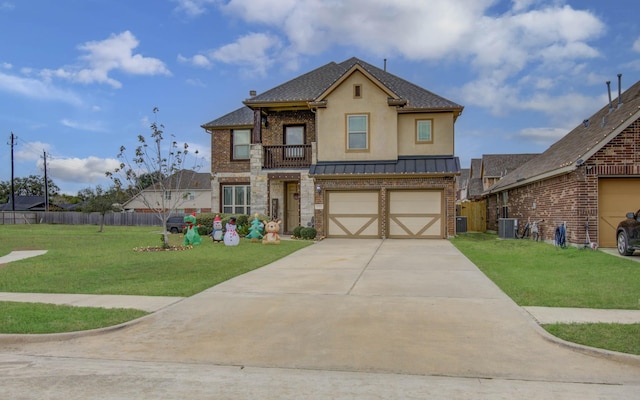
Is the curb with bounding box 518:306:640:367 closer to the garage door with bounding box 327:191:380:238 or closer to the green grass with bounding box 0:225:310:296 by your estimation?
the green grass with bounding box 0:225:310:296

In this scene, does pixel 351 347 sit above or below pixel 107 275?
below

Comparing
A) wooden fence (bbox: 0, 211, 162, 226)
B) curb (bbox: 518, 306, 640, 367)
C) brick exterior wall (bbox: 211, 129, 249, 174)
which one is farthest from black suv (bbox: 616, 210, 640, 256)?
wooden fence (bbox: 0, 211, 162, 226)

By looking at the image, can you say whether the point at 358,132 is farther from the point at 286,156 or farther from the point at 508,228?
the point at 508,228

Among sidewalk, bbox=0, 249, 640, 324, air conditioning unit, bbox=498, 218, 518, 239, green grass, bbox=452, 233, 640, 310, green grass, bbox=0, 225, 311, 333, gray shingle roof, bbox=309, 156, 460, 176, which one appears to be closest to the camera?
sidewalk, bbox=0, 249, 640, 324

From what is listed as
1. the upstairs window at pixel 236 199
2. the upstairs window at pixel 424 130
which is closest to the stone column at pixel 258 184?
the upstairs window at pixel 236 199

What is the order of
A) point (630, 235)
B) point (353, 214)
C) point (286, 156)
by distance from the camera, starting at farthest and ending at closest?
point (286, 156), point (353, 214), point (630, 235)

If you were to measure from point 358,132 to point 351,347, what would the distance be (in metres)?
17.8

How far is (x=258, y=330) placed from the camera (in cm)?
700

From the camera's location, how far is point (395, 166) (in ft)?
74.2

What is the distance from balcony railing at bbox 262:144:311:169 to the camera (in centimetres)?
2452

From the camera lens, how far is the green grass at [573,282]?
6.45 m

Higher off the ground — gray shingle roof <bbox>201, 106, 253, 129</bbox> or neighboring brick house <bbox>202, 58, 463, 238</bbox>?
gray shingle roof <bbox>201, 106, 253, 129</bbox>

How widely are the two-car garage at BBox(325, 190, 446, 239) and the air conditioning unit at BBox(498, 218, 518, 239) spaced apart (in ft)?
10.8

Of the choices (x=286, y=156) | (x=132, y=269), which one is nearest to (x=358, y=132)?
(x=286, y=156)
